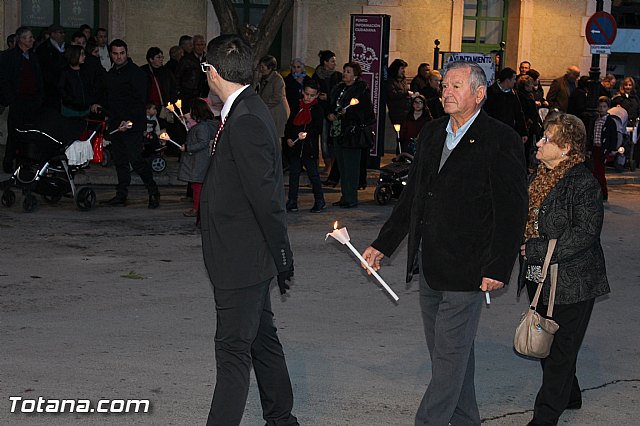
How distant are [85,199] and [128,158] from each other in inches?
32.3

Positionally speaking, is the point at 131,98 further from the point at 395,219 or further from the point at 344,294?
the point at 395,219

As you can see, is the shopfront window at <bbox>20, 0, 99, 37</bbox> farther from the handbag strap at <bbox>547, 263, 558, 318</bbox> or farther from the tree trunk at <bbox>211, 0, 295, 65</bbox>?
the handbag strap at <bbox>547, 263, 558, 318</bbox>

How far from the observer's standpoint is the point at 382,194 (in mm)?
15070

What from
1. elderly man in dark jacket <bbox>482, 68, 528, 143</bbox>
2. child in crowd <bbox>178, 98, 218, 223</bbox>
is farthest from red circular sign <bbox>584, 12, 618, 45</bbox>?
child in crowd <bbox>178, 98, 218, 223</bbox>

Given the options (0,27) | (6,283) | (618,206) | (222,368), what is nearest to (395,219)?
(222,368)

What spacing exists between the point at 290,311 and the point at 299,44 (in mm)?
13950

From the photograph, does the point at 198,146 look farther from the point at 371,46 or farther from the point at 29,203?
the point at 371,46

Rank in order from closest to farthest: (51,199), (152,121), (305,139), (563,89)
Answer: (51,199), (305,139), (152,121), (563,89)

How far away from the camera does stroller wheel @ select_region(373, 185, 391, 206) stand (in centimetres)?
1506

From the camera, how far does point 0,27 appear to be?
20.8m

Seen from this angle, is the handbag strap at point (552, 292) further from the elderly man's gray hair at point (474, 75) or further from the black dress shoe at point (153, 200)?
the black dress shoe at point (153, 200)

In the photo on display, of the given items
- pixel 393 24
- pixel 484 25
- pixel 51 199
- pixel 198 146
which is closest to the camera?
pixel 198 146

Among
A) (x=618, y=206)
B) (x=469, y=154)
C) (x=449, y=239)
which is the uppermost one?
(x=469, y=154)

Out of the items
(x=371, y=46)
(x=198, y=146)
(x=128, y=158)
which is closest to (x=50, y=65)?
(x=128, y=158)
